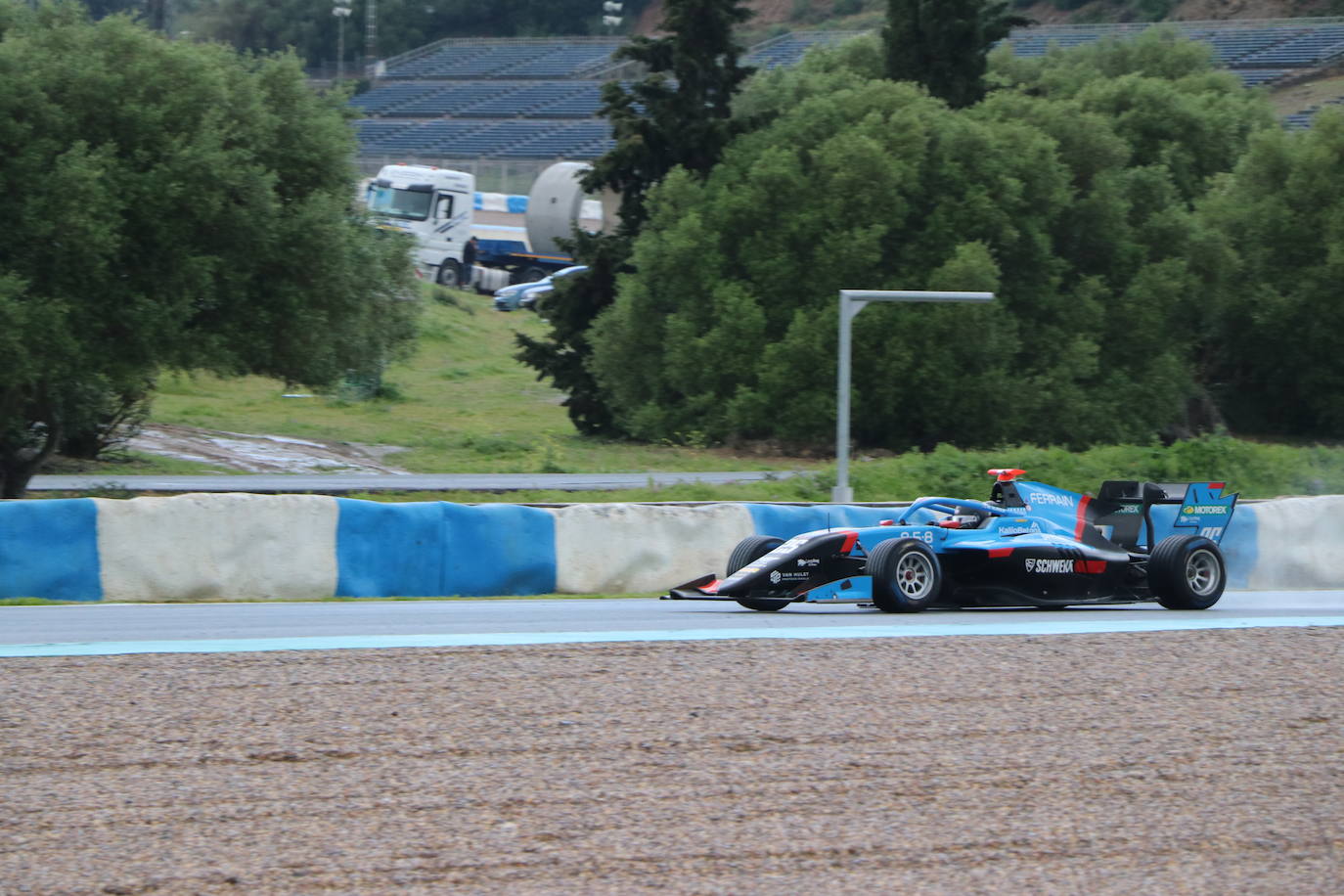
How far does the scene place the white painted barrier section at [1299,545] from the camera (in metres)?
16.2

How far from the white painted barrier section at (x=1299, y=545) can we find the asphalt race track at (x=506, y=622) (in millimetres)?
2556

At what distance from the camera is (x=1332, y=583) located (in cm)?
1642

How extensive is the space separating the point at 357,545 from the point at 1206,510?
749 centimetres

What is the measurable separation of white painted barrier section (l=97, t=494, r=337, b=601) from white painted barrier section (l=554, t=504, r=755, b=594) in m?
2.15

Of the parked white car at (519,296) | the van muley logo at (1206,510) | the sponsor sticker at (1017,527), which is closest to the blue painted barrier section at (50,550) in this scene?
the sponsor sticker at (1017,527)

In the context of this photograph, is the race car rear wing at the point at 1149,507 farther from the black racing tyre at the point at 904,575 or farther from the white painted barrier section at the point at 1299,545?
the white painted barrier section at the point at 1299,545

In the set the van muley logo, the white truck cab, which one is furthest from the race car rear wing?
the white truck cab

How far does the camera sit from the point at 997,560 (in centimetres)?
1217

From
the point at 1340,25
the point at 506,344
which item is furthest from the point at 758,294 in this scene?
the point at 1340,25

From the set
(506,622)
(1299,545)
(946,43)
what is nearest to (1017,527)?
(506,622)

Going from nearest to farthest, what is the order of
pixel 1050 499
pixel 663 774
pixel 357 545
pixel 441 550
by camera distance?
1. pixel 663 774
2. pixel 1050 499
3. pixel 357 545
4. pixel 441 550

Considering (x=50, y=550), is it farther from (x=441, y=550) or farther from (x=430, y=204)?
(x=430, y=204)

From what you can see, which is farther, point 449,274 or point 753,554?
point 449,274

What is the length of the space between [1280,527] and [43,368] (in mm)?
15077
